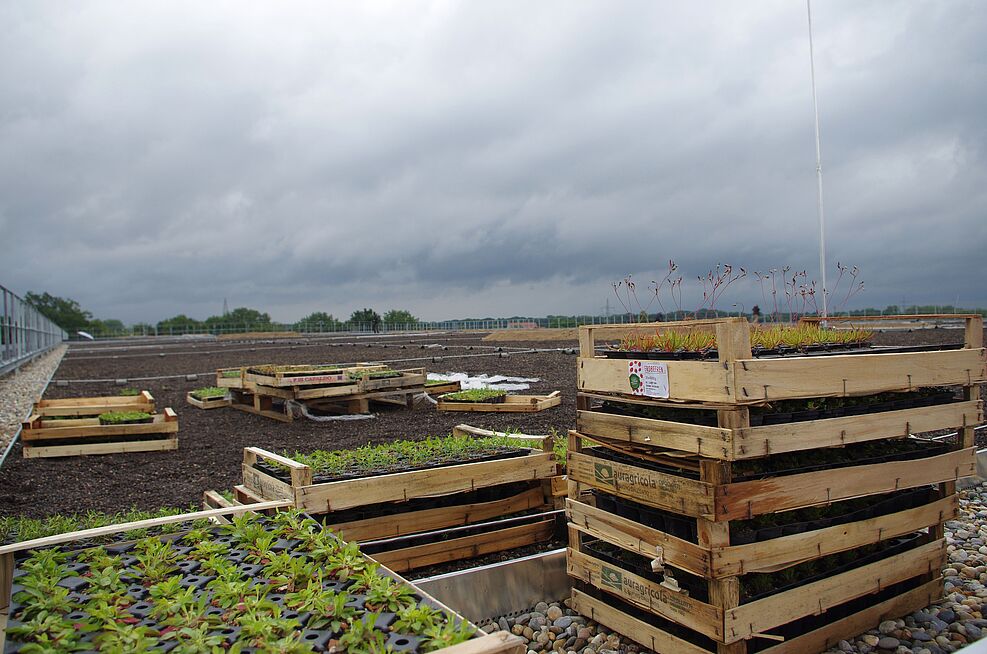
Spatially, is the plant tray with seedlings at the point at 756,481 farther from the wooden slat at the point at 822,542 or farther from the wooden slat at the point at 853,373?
the wooden slat at the point at 853,373

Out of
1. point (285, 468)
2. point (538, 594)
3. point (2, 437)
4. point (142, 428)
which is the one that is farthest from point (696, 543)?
point (2, 437)

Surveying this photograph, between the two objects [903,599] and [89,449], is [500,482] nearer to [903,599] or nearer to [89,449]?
[903,599]

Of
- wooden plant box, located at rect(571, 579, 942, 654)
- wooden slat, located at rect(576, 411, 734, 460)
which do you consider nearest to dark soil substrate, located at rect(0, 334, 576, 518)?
wooden plant box, located at rect(571, 579, 942, 654)

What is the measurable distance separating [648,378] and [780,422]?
702 mm

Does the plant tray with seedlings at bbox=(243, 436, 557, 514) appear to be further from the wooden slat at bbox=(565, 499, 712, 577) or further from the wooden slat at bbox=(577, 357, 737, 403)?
the wooden slat at bbox=(577, 357, 737, 403)

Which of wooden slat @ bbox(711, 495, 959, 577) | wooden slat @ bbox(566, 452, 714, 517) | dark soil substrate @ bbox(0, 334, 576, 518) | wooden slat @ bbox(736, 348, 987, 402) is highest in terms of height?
wooden slat @ bbox(736, 348, 987, 402)

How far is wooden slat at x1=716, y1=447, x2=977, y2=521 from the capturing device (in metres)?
3.30

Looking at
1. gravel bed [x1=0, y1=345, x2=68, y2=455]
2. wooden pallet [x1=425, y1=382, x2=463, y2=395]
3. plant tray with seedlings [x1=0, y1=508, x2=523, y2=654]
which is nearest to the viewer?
plant tray with seedlings [x1=0, y1=508, x2=523, y2=654]

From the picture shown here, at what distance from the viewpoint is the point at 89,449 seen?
29.4 feet

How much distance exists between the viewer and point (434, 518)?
15.4ft

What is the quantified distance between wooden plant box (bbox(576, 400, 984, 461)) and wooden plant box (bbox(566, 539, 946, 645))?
2.51 ft

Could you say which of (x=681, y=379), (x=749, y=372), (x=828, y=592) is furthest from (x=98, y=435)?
(x=828, y=592)

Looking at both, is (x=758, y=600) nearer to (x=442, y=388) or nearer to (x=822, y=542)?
(x=822, y=542)

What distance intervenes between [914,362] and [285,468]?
4.11 m
